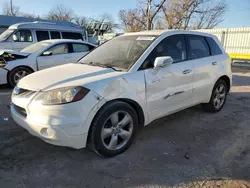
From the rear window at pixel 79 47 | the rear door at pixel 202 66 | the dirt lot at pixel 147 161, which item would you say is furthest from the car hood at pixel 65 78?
the rear window at pixel 79 47

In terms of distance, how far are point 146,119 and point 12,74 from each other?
16.5 feet

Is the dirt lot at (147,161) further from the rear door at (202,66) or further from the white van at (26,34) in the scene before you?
the white van at (26,34)

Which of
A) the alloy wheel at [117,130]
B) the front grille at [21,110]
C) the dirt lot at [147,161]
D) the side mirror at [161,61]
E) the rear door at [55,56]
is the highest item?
the side mirror at [161,61]

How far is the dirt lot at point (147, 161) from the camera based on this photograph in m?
2.37

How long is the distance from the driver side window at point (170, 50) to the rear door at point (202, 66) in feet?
0.68

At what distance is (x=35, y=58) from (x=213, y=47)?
17.1 ft

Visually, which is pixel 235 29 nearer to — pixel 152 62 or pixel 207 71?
pixel 207 71

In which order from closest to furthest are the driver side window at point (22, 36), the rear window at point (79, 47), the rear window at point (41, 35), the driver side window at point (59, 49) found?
1. the driver side window at point (59, 49)
2. the rear window at point (79, 47)
3. the driver side window at point (22, 36)
4. the rear window at point (41, 35)

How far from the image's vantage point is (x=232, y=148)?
10.2 feet

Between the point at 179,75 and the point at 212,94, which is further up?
the point at 179,75

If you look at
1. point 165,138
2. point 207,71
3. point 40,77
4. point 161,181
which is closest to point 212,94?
point 207,71

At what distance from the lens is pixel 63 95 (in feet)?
7.86

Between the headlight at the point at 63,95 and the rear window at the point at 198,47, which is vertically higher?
the rear window at the point at 198,47

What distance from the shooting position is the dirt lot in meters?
2.37
